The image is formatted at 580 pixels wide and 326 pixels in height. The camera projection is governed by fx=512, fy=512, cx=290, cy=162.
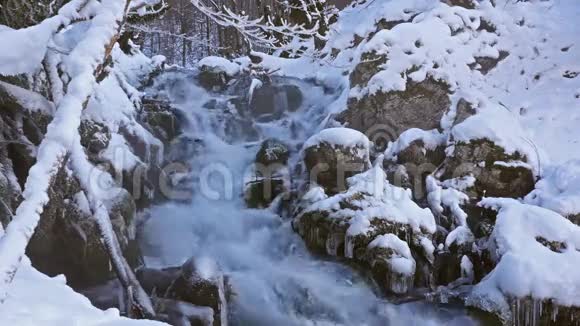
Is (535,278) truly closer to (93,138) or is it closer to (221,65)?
(93,138)

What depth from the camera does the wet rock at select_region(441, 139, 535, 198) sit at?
7.12 meters

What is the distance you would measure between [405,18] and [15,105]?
24.9 ft

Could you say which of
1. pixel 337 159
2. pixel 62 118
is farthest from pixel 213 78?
pixel 62 118

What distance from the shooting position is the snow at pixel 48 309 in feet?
6.97

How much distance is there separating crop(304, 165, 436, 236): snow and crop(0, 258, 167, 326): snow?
3.95 m

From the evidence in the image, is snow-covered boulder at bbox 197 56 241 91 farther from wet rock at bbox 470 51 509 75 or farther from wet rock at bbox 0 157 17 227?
wet rock at bbox 0 157 17 227

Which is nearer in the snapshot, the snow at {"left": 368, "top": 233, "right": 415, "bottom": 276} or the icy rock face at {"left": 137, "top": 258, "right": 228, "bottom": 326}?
the icy rock face at {"left": 137, "top": 258, "right": 228, "bottom": 326}

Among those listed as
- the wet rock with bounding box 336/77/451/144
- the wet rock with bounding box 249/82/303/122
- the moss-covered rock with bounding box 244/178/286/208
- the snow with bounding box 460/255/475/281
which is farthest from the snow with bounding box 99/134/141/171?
the snow with bounding box 460/255/475/281

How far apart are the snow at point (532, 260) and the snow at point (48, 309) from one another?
361 centimetres

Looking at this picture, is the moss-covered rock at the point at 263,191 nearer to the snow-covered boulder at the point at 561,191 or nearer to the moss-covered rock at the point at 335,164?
the moss-covered rock at the point at 335,164

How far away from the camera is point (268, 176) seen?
7.93m

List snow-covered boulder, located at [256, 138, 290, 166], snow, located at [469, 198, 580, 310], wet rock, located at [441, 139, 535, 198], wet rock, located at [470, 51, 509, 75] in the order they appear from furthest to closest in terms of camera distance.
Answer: wet rock, located at [470, 51, 509, 75], snow-covered boulder, located at [256, 138, 290, 166], wet rock, located at [441, 139, 535, 198], snow, located at [469, 198, 580, 310]

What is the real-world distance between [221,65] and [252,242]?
5.14m

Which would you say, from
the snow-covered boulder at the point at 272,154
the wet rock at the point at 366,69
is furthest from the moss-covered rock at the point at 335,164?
the wet rock at the point at 366,69
